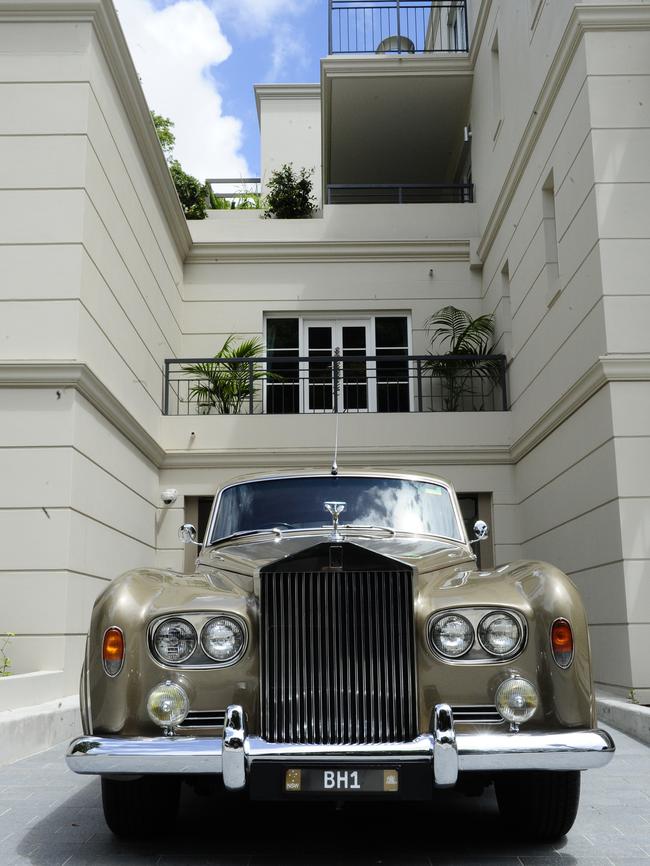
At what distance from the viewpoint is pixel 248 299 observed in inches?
550

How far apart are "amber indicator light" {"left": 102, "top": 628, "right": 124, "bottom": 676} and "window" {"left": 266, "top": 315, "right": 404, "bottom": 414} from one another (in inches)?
366

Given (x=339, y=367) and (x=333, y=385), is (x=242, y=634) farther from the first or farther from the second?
(x=339, y=367)

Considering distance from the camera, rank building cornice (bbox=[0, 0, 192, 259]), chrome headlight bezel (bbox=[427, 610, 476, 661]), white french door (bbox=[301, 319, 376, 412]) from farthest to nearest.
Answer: white french door (bbox=[301, 319, 376, 412])
building cornice (bbox=[0, 0, 192, 259])
chrome headlight bezel (bbox=[427, 610, 476, 661])

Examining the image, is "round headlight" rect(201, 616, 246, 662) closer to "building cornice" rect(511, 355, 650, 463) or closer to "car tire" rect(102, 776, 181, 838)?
"car tire" rect(102, 776, 181, 838)

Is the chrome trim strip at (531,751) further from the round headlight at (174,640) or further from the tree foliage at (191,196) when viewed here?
the tree foliage at (191,196)

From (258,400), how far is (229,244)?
2.78 metres

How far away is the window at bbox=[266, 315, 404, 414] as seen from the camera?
43.4 feet

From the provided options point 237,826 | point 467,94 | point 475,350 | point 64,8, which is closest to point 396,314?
point 475,350

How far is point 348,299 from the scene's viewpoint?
13984 mm

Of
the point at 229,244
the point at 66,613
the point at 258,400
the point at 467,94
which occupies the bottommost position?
the point at 66,613

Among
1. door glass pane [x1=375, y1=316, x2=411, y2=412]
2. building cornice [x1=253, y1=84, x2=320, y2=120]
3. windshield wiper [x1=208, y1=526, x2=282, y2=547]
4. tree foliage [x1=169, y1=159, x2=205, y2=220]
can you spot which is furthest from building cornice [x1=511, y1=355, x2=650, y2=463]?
building cornice [x1=253, y1=84, x2=320, y2=120]

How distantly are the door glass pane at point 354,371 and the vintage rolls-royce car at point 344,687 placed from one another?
29.8 ft

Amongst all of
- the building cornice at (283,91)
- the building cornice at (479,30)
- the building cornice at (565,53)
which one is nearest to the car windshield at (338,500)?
the building cornice at (565,53)

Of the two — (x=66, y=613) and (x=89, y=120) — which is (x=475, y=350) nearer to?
(x=89, y=120)
